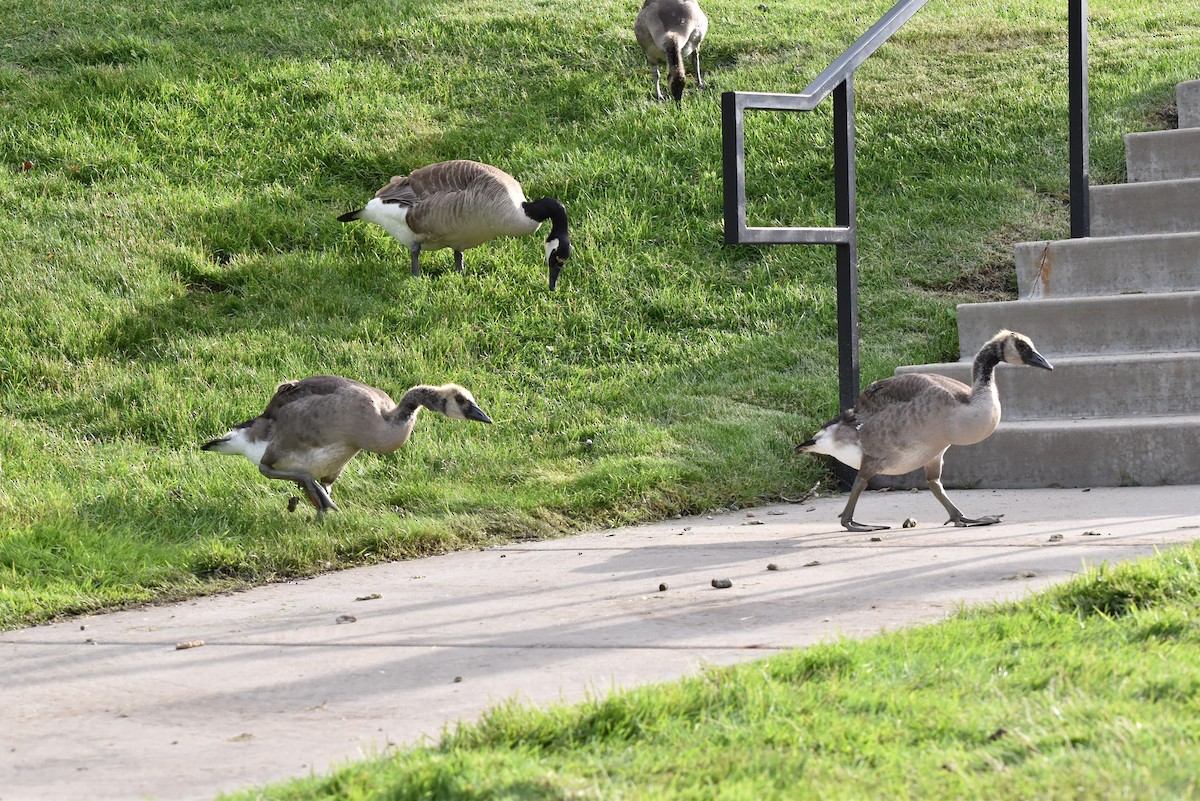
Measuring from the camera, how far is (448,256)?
34.7 ft

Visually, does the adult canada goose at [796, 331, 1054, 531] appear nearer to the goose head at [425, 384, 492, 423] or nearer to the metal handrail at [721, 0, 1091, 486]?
the metal handrail at [721, 0, 1091, 486]

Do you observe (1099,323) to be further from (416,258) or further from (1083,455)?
(416,258)

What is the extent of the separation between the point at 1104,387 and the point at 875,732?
5191mm

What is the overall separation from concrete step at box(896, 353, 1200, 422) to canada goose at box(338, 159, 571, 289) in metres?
3.51

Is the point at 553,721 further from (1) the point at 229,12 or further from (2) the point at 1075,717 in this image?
(1) the point at 229,12

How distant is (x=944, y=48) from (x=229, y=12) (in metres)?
Answer: 7.82

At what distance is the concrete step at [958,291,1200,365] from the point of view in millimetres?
7945

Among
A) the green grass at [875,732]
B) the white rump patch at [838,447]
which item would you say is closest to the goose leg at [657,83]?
the white rump patch at [838,447]

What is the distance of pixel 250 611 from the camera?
5.11m

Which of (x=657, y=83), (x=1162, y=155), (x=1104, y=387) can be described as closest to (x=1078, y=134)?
(x=1162, y=155)

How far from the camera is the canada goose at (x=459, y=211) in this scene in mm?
9656

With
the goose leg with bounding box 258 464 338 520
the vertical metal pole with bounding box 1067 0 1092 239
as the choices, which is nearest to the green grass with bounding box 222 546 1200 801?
the goose leg with bounding box 258 464 338 520

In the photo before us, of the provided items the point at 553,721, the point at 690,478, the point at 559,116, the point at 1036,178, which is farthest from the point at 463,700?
the point at 559,116

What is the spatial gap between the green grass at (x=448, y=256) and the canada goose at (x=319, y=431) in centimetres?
24
